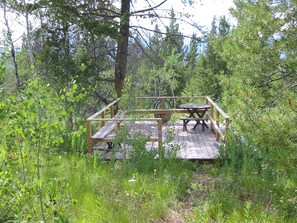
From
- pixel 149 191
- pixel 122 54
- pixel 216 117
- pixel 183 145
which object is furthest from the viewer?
pixel 122 54

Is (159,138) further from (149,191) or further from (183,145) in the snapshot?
(149,191)

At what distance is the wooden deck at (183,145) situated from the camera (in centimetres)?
490

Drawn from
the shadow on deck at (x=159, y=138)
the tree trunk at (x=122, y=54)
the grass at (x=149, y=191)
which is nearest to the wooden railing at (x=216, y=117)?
the shadow on deck at (x=159, y=138)

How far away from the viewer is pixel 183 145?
5699 mm

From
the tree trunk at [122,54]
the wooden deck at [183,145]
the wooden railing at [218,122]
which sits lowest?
the wooden deck at [183,145]

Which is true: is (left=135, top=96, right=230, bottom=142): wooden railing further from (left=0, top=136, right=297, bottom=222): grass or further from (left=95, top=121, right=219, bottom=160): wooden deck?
(left=0, top=136, right=297, bottom=222): grass

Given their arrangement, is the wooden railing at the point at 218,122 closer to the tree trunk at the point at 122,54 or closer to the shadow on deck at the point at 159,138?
the shadow on deck at the point at 159,138

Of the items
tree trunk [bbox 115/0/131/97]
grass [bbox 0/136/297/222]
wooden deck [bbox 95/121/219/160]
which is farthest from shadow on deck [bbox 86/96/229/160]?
tree trunk [bbox 115/0/131/97]

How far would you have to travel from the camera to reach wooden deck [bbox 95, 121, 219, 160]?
4.90 meters

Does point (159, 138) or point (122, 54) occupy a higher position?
point (122, 54)

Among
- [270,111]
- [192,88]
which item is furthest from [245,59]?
[192,88]

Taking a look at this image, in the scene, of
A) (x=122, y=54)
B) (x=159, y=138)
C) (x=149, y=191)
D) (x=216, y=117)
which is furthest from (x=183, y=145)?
(x=122, y=54)

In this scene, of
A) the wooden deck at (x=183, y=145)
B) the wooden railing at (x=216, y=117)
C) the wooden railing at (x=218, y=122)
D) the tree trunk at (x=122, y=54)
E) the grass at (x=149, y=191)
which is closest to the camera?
the grass at (x=149, y=191)

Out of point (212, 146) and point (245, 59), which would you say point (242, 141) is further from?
point (245, 59)
